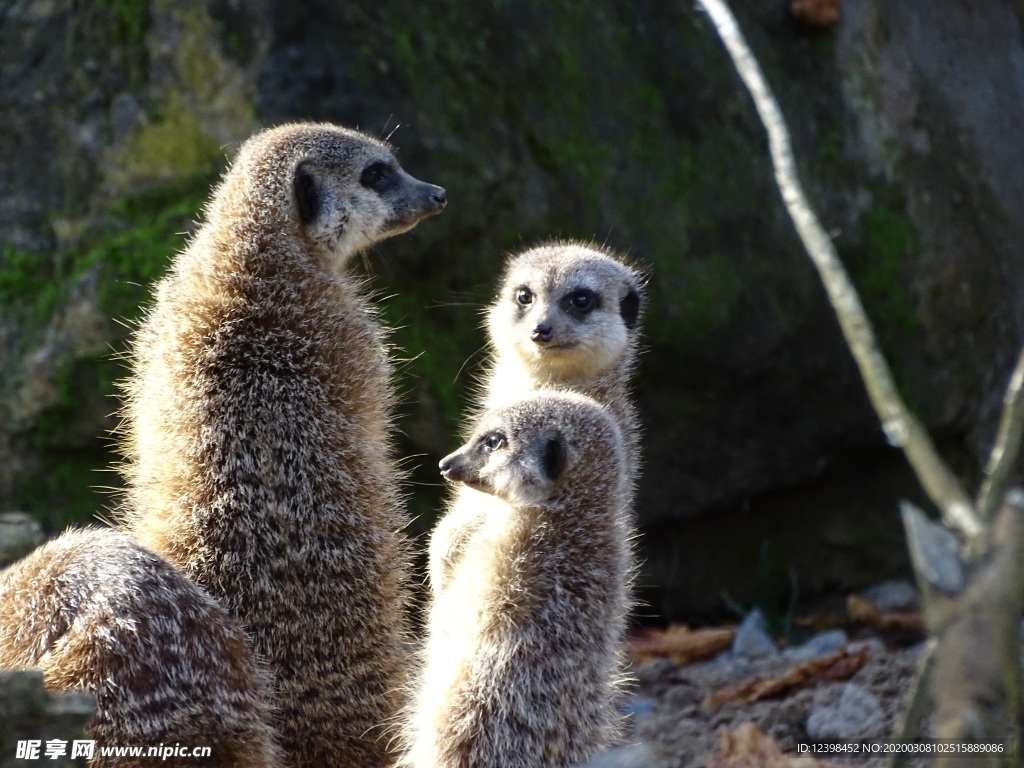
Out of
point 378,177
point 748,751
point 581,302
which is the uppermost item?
point 378,177

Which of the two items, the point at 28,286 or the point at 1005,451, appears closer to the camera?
the point at 1005,451

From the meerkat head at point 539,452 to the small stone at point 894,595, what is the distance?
3.32 meters

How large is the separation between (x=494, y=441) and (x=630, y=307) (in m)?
1.50

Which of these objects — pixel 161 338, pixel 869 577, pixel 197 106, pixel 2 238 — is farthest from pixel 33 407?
pixel 869 577

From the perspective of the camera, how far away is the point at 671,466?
20.0ft

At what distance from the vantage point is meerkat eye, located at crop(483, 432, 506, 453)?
349cm

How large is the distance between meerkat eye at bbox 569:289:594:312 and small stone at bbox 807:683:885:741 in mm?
1507

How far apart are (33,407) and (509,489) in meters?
2.58

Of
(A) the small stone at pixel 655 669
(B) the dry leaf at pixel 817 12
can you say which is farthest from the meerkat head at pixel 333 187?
(B) the dry leaf at pixel 817 12

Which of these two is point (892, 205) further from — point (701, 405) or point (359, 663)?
point (359, 663)

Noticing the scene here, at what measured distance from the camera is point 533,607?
10.3 feet

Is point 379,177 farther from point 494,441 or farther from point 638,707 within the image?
point 638,707

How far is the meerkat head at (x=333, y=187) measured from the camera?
3.81 meters

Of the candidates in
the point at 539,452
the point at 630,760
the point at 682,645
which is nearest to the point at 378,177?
the point at 539,452
